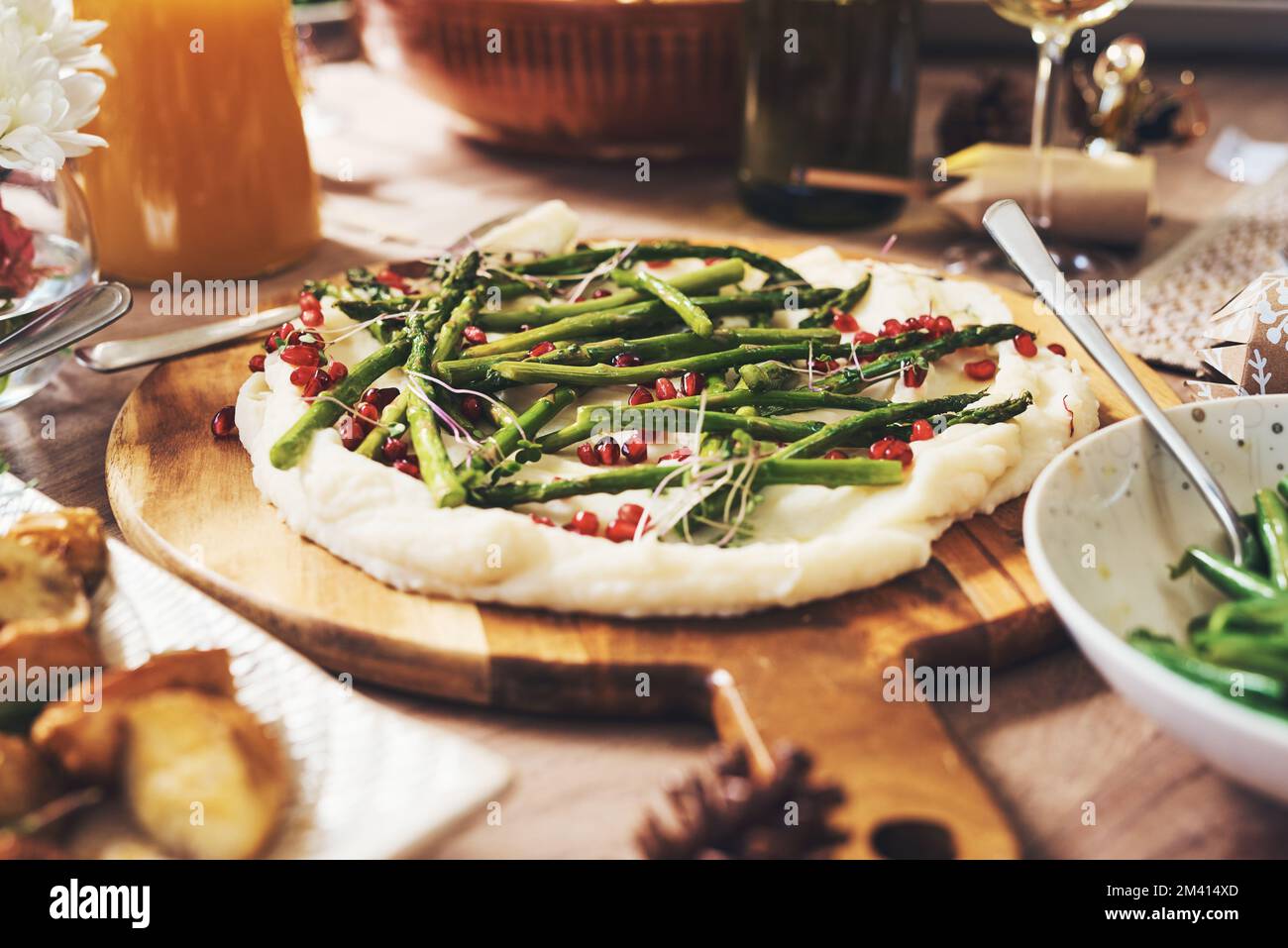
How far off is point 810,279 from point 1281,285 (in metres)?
1.21

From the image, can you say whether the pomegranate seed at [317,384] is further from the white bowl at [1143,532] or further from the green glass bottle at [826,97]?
the green glass bottle at [826,97]

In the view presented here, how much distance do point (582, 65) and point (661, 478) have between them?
2.55m

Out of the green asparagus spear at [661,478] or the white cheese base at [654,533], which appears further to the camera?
the green asparagus spear at [661,478]

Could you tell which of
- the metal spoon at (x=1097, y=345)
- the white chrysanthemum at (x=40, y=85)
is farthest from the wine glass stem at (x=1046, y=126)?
the white chrysanthemum at (x=40, y=85)

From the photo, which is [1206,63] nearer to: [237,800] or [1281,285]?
[1281,285]

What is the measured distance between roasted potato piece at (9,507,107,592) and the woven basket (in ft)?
9.31

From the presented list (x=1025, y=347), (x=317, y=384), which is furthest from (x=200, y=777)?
(x=1025, y=347)

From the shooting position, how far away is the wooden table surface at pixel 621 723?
162 cm

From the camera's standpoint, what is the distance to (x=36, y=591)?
1.81m

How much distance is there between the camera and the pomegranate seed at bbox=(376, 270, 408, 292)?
318cm

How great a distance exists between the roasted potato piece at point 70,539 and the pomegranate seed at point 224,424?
25.5 inches

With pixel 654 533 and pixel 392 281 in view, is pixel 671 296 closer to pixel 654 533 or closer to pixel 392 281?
pixel 392 281

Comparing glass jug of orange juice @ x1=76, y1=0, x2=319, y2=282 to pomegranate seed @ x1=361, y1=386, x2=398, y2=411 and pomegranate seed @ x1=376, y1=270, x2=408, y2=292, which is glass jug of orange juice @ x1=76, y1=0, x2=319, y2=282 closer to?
pomegranate seed @ x1=376, y1=270, x2=408, y2=292
